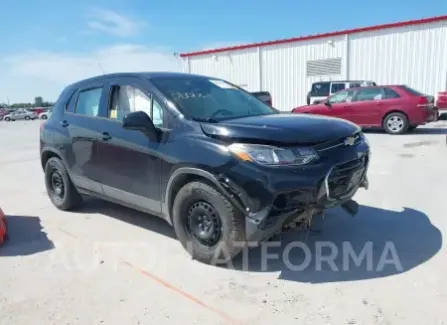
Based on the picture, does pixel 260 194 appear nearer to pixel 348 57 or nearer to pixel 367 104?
pixel 367 104

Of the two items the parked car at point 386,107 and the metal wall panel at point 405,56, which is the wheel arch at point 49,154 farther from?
the metal wall panel at point 405,56

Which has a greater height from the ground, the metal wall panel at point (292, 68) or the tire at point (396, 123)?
the metal wall panel at point (292, 68)

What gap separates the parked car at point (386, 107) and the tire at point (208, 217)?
1009 cm

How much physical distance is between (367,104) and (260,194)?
10.4 meters

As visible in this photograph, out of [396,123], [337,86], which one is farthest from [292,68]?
[396,123]

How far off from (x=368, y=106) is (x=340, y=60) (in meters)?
9.99

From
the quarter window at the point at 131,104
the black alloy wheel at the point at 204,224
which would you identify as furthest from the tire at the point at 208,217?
the quarter window at the point at 131,104

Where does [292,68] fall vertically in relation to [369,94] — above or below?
above

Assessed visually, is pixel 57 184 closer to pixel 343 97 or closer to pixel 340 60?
pixel 343 97

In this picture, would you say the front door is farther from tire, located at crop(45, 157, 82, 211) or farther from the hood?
tire, located at crop(45, 157, 82, 211)

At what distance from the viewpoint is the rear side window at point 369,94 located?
39.8ft

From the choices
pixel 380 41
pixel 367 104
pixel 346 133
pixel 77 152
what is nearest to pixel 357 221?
pixel 346 133

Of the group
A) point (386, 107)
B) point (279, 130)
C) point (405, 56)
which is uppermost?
point (405, 56)

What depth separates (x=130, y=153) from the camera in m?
3.94
